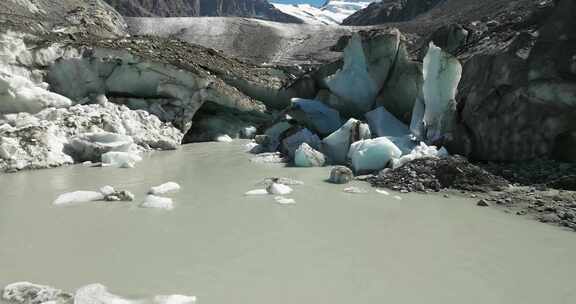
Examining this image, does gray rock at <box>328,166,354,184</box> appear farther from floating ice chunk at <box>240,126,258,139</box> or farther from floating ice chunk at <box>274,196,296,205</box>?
floating ice chunk at <box>240,126,258,139</box>

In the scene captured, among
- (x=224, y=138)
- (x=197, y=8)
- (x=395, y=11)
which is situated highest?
(x=197, y=8)

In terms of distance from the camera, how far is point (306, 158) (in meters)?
9.16

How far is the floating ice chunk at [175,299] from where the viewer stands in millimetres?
3234

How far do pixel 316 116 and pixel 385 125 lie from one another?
2020 mm

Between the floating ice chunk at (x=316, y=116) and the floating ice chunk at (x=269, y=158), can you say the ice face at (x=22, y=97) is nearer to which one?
the floating ice chunk at (x=269, y=158)

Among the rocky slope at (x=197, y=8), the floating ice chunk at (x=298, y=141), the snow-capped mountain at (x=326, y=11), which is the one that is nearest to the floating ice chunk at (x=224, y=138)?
the floating ice chunk at (x=298, y=141)

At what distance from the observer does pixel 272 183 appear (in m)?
6.85

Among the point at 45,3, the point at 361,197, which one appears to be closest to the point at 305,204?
the point at 361,197

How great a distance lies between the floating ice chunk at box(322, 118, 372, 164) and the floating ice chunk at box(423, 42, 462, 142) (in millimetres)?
1241

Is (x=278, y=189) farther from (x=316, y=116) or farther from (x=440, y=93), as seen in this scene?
(x=316, y=116)

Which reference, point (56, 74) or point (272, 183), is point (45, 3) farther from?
point (272, 183)

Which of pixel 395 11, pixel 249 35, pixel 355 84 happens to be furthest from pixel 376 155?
pixel 395 11

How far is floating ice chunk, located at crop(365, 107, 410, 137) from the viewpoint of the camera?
394 inches

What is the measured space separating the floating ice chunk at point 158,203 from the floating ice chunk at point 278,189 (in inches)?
54.4
